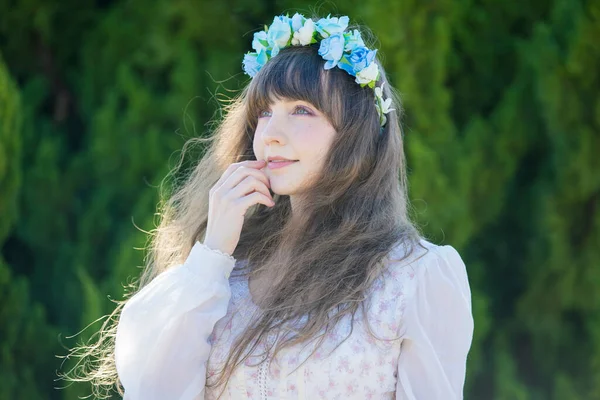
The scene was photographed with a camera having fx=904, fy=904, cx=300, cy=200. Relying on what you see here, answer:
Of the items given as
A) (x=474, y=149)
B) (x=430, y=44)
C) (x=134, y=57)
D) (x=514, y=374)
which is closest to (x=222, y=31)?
(x=134, y=57)

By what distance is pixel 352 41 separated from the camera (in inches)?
77.5

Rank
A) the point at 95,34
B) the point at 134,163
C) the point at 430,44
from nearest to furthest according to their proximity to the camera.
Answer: the point at 430,44, the point at 134,163, the point at 95,34

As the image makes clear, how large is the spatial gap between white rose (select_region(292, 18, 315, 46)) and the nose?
0.19 meters

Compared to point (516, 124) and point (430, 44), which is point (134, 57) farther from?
point (516, 124)

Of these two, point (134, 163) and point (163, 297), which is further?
point (134, 163)

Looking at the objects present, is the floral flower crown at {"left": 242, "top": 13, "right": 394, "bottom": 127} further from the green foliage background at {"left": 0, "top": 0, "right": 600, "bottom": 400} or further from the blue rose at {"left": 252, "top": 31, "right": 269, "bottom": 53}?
the green foliage background at {"left": 0, "top": 0, "right": 600, "bottom": 400}

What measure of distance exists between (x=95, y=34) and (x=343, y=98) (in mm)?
2088

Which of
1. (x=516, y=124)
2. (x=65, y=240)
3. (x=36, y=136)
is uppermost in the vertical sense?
(x=516, y=124)

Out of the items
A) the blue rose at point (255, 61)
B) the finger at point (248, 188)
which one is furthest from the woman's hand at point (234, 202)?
the blue rose at point (255, 61)

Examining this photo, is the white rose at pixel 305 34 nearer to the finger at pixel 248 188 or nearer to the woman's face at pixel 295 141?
the woman's face at pixel 295 141

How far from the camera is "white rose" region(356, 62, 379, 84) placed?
1.92m

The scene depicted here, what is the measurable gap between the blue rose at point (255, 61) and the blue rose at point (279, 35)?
34 millimetres

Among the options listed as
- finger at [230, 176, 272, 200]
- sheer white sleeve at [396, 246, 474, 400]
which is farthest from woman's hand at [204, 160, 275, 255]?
sheer white sleeve at [396, 246, 474, 400]

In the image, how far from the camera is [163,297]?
1.88 metres
